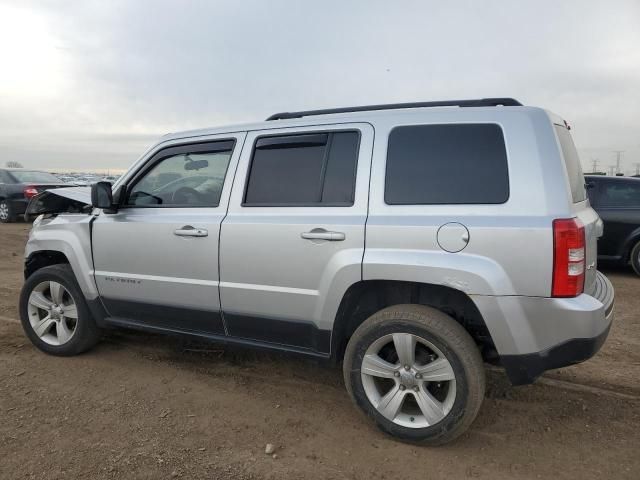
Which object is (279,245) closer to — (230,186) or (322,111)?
(230,186)

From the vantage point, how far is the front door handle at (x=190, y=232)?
342cm

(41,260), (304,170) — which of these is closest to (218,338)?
(304,170)

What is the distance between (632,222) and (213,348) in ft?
21.7

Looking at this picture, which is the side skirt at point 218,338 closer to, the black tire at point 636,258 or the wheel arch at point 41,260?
the wheel arch at point 41,260

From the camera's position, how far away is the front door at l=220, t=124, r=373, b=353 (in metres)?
3.02

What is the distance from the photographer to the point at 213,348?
4465 mm

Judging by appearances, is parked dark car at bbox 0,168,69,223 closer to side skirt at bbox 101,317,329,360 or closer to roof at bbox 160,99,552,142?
side skirt at bbox 101,317,329,360

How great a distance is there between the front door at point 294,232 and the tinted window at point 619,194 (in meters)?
6.34

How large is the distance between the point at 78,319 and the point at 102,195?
3.72 ft

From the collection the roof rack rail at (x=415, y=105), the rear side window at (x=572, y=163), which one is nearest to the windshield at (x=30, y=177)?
the roof rack rail at (x=415, y=105)

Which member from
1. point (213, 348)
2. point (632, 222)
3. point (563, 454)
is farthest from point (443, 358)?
point (632, 222)

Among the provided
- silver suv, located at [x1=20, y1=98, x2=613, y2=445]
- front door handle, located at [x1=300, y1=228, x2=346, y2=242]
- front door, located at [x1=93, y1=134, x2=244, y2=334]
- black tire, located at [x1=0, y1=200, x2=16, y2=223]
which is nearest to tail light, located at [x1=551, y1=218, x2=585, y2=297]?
silver suv, located at [x1=20, y1=98, x2=613, y2=445]

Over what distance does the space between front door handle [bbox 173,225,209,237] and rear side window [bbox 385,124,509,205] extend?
129 centimetres

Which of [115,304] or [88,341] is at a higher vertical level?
[115,304]
